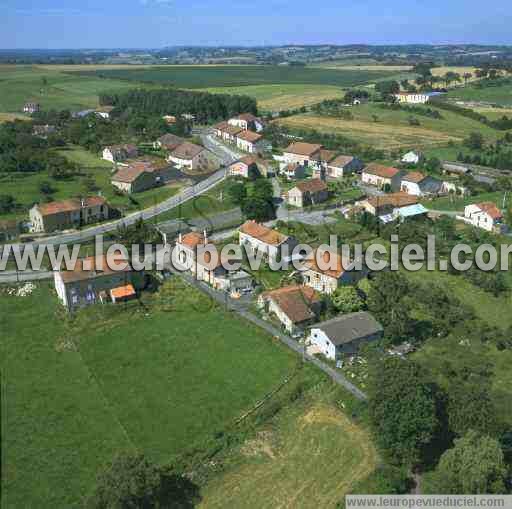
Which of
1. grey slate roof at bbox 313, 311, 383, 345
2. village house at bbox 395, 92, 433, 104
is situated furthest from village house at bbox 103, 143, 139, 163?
village house at bbox 395, 92, 433, 104

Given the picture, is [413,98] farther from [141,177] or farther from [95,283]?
[95,283]

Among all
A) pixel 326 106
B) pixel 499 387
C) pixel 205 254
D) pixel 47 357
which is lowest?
pixel 499 387

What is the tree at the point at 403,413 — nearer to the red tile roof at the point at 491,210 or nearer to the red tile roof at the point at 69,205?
the red tile roof at the point at 491,210

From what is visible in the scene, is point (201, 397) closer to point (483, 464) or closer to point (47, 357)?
point (47, 357)

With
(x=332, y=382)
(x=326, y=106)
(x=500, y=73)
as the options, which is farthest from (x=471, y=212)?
(x=500, y=73)

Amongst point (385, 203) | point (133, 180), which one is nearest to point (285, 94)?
point (133, 180)

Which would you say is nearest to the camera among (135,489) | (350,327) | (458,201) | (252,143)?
(135,489)
